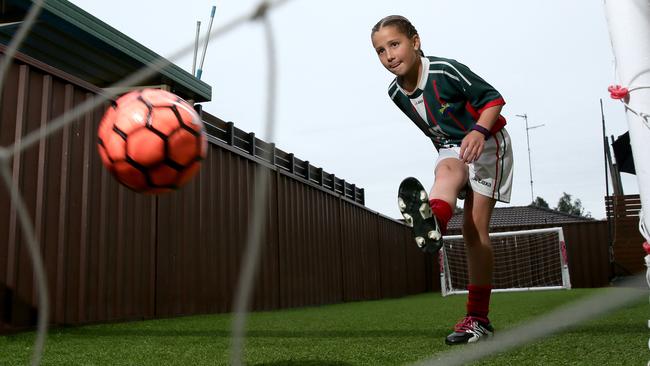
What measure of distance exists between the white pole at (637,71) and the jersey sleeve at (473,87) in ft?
2.36

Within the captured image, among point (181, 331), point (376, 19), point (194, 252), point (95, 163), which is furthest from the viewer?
point (194, 252)

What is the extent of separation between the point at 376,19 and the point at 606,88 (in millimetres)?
998

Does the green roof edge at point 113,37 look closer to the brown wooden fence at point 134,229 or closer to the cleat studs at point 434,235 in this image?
the brown wooden fence at point 134,229

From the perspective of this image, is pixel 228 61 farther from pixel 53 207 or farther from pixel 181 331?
pixel 53 207

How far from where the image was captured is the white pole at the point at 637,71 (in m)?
1.47

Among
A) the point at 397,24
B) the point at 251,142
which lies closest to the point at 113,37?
the point at 251,142

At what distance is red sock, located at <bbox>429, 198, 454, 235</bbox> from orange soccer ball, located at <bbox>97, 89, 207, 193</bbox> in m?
0.92

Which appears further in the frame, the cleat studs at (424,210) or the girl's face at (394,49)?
the girl's face at (394,49)

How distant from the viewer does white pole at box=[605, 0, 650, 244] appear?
1.47 meters

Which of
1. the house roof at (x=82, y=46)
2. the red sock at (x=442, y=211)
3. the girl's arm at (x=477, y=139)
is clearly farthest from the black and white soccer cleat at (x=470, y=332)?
the house roof at (x=82, y=46)

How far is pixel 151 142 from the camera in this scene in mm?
1446

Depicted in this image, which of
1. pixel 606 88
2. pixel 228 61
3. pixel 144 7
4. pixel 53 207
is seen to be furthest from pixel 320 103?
pixel 53 207

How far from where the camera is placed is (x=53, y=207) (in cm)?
356

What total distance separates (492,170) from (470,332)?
0.67m
